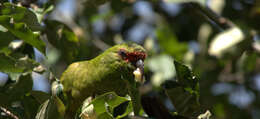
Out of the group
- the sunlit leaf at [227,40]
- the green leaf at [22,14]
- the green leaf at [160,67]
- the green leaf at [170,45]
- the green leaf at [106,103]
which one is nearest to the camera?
the green leaf at [106,103]

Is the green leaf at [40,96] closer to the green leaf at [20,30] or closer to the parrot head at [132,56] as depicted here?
the green leaf at [20,30]

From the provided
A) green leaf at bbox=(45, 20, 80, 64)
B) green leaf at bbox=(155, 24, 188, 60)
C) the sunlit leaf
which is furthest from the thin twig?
green leaf at bbox=(155, 24, 188, 60)

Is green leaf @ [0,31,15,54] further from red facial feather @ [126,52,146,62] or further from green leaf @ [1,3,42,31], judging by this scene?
red facial feather @ [126,52,146,62]

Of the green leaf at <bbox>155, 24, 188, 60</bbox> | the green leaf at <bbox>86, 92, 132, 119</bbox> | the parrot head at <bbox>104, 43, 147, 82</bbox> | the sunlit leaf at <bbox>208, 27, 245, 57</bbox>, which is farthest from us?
the green leaf at <bbox>155, 24, 188, 60</bbox>

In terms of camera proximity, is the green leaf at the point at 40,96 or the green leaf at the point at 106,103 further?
the green leaf at the point at 40,96

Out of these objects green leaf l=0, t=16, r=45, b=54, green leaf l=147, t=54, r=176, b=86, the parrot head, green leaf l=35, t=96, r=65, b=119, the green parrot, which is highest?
green leaf l=0, t=16, r=45, b=54

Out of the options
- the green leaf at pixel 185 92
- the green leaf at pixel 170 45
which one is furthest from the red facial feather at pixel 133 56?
the green leaf at pixel 170 45

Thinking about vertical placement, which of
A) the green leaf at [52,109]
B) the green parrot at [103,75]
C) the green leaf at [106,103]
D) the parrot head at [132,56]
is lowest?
the green parrot at [103,75]
